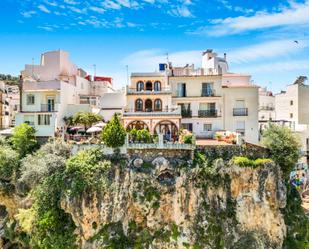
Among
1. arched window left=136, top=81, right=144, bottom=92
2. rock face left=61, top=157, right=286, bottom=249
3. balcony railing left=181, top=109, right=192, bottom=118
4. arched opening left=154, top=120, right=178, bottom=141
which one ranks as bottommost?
rock face left=61, top=157, right=286, bottom=249

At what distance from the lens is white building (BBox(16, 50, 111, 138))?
43969 millimetres

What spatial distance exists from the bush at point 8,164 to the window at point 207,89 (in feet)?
72.2

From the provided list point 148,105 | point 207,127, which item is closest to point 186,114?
point 207,127

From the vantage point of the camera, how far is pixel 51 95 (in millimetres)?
45062

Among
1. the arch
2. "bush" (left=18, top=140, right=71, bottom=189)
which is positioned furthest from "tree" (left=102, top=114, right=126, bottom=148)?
the arch

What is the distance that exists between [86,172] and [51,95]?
1564cm

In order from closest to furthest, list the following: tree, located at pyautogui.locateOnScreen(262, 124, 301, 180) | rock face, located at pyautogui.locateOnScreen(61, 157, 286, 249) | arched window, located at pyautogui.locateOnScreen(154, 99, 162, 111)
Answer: rock face, located at pyautogui.locateOnScreen(61, 157, 286, 249), tree, located at pyautogui.locateOnScreen(262, 124, 301, 180), arched window, located at pyautogui.locateOnScreen(154, 99, 162, 111)

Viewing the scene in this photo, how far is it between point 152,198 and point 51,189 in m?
8.92

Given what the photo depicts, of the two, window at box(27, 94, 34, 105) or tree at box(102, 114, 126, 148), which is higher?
window at box(27, 94, 34, 105)

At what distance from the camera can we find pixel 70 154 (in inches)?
1432

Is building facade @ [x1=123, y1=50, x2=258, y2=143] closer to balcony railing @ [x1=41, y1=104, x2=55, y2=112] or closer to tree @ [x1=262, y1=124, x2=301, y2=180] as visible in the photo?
tree @ [x1=262, y1=124, x2=301, y2=180]

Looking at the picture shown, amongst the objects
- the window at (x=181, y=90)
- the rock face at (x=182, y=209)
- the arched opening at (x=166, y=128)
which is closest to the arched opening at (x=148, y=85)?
the window at (x=181, y=90)

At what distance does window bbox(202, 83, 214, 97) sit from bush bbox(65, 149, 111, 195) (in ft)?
52.9

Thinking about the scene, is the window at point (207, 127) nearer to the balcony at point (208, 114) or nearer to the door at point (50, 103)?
the balcony at point (208, 114)
